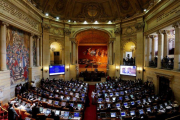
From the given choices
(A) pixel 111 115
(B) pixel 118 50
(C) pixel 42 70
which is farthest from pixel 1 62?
(B) pixel 118 50

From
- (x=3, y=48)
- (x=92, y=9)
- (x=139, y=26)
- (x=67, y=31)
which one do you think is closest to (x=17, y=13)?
(x=3, y=48)

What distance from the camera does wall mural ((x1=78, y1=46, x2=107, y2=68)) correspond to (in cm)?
3080

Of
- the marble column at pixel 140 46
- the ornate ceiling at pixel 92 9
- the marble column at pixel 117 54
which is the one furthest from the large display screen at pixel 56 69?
the marble column at pixel 140 46

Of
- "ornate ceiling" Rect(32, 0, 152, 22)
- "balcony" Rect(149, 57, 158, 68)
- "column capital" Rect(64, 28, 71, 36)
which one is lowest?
"balcony" Rect(149, 57, 158, 68)

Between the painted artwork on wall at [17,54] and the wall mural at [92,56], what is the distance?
17520mm

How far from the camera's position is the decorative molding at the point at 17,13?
10.6 meters

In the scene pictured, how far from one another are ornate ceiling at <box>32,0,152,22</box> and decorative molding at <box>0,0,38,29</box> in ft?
14.0

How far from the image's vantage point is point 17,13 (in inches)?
492

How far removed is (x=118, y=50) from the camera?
2139 cm

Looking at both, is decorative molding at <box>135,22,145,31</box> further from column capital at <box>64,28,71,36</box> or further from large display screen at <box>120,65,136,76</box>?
column capital at <box>64,28,71,36</box>

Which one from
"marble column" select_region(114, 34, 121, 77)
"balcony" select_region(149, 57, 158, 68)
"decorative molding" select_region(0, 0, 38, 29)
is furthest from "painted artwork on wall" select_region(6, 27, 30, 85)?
"balcony" select_region(149, 57, 158, 68)

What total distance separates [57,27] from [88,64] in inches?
545

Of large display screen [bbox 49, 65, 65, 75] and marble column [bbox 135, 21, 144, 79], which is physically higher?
marble column [bbox 135, 21, 144, 79]

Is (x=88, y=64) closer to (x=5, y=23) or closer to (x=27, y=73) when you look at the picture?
(x=27, y=73)
